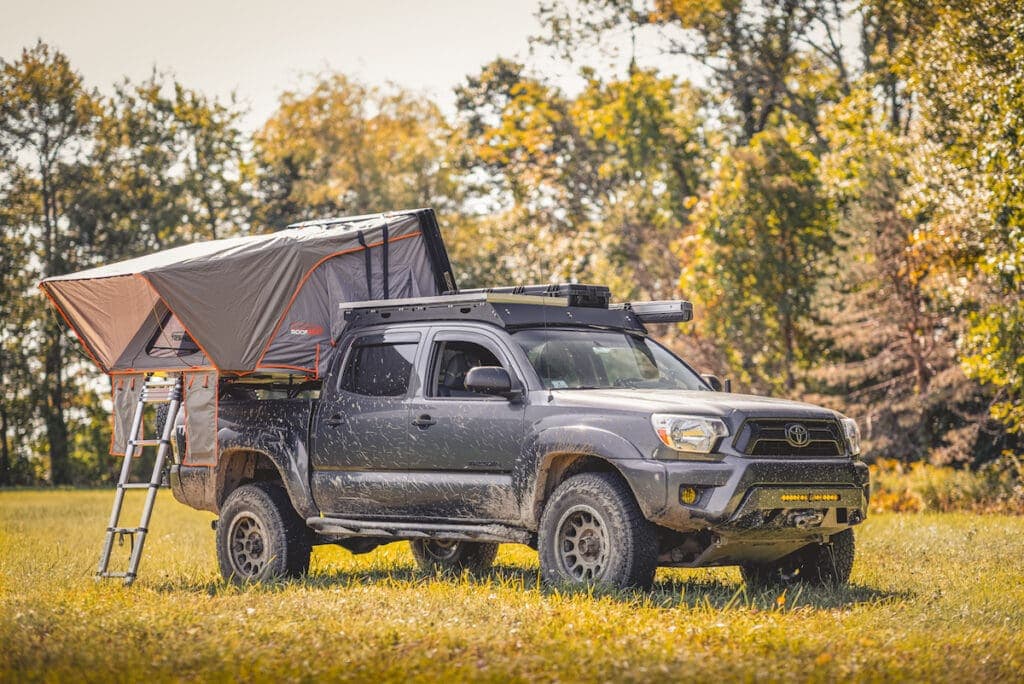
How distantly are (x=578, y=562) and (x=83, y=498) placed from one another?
23.0 metres

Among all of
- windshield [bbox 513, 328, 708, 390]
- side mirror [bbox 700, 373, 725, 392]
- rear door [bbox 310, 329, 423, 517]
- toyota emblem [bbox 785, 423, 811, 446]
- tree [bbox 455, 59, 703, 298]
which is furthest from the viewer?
tree [bbox 455, 59, 703, 298]

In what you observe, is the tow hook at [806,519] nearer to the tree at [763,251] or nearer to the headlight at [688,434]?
the headlight at [688,434]

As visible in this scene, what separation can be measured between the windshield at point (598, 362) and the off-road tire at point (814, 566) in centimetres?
154

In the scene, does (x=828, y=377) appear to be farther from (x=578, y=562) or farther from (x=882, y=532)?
(x=578, y=562)

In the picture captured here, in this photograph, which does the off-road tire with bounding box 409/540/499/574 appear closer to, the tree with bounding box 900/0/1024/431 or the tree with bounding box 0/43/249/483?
the tree with bounding box 900/0/1024/431

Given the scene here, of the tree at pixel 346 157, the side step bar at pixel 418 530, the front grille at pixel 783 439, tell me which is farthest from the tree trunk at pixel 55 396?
the front grille at pixel 783 439

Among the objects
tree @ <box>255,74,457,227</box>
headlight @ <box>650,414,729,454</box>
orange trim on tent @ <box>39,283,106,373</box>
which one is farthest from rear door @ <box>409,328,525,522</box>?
tree @ <box>255,74,457,227</box>

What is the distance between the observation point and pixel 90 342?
13500mm

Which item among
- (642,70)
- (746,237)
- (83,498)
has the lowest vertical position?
(83,498)

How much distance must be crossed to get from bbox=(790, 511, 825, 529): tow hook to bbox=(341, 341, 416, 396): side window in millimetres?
3389

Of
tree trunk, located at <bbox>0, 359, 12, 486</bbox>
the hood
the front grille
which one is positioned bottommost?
tree trunk, located at <bbox>0, 359, 12, 486</bbox>

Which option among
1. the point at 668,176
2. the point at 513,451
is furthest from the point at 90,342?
the point at 668,176

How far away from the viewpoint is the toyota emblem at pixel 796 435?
10.2 m

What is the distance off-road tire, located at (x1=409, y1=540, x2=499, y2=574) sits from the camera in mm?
13180
